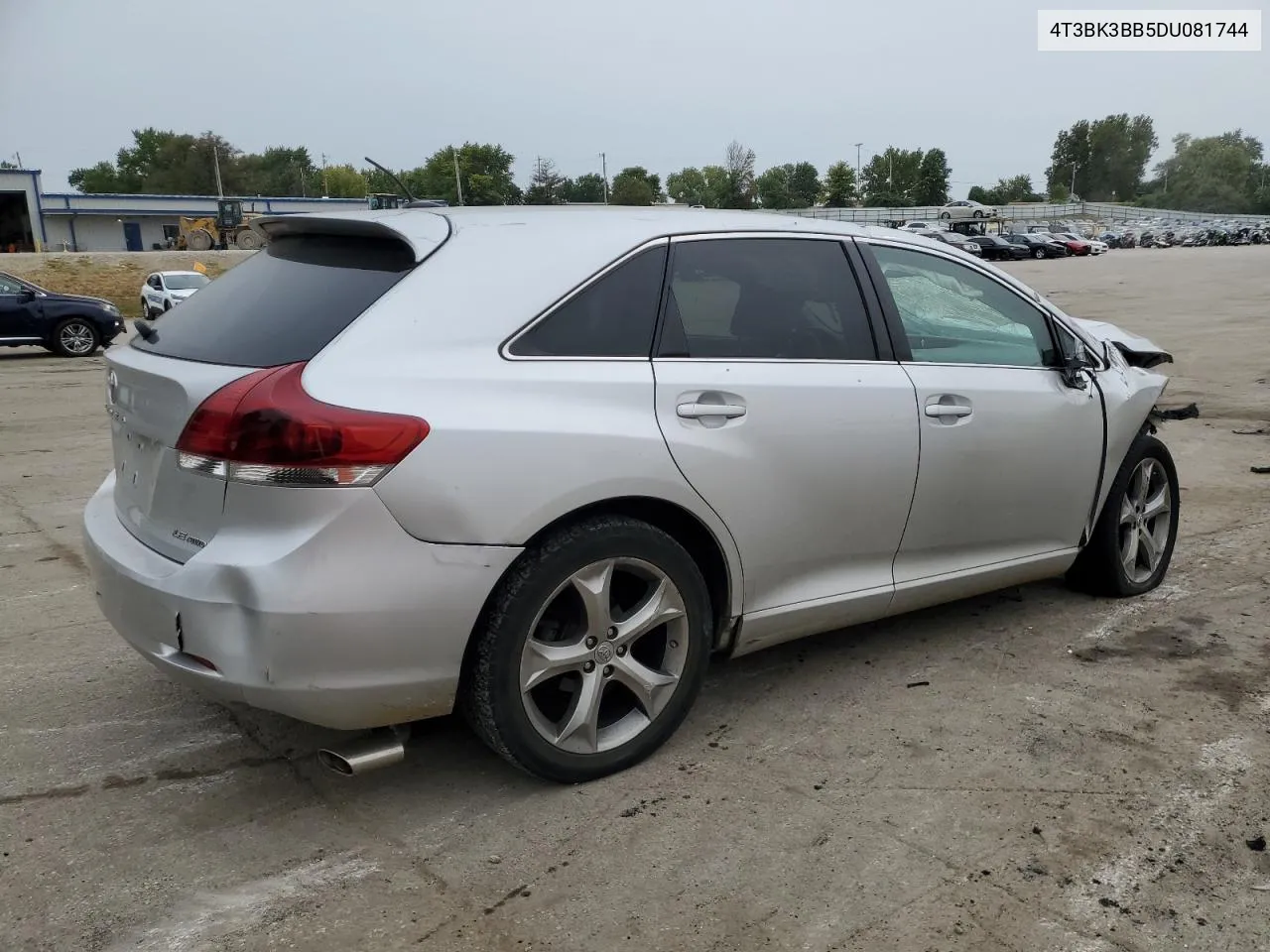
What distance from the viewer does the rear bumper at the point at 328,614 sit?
2.56 m

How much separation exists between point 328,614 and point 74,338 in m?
17.8

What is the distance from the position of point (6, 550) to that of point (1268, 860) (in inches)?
231

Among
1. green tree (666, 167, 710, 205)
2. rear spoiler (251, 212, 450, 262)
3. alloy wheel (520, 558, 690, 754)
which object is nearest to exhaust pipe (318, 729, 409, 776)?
alloy wheel (520, 558, 690, 754)

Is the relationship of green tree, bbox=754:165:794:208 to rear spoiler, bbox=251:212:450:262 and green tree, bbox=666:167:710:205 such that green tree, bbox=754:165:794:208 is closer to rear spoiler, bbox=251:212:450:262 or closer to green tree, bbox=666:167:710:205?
green tree, bbox=666:167:710:205

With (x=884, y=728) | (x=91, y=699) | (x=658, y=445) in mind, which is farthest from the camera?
(x=91, y=699)

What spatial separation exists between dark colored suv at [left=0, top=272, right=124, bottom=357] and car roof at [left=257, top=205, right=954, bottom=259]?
16.3m

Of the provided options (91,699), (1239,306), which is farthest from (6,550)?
(1239,306)

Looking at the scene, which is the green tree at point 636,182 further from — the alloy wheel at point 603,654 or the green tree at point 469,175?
the alloy wheel at point 603,654

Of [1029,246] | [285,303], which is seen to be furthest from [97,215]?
[285,303]

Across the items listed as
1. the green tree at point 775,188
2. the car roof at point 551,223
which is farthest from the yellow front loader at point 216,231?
the green tree at point 775,188

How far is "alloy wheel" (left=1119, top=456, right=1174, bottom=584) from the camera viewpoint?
15.2 ft

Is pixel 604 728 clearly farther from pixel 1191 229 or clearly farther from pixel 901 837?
pixel 1191 229

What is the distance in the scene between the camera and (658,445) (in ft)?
9.88

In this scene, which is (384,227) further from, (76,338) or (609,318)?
(76,338)
